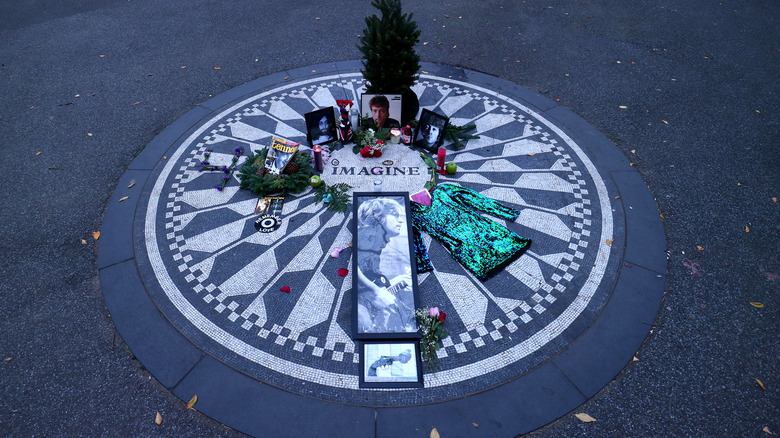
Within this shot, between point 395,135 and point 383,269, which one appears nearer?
point 383,269

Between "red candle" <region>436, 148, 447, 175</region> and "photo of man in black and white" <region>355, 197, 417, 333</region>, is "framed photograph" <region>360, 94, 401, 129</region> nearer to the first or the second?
"red candle" <region>436, 148, 447, 175</region>

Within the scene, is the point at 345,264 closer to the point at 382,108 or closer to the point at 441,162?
the point at 441,162

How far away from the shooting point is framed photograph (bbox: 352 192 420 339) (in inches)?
215

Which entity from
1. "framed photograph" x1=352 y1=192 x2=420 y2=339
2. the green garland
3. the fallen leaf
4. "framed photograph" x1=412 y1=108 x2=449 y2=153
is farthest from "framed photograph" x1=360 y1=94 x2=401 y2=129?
the fallen leaf

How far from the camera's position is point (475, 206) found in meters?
7.07

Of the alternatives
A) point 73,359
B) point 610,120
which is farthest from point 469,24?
point 73,359

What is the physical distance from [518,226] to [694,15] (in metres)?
11.5

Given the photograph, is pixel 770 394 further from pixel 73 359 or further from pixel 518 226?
pixel 73 359

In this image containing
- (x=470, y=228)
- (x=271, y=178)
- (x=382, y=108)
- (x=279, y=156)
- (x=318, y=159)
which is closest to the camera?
(x=470, y=228)

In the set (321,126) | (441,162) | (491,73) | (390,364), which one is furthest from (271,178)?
(491,73)

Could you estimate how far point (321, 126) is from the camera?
812cm

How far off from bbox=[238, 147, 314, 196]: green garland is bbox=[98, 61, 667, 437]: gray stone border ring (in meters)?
0.20

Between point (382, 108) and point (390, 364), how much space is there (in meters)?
5.09

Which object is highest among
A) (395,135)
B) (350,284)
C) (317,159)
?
(395,135)
